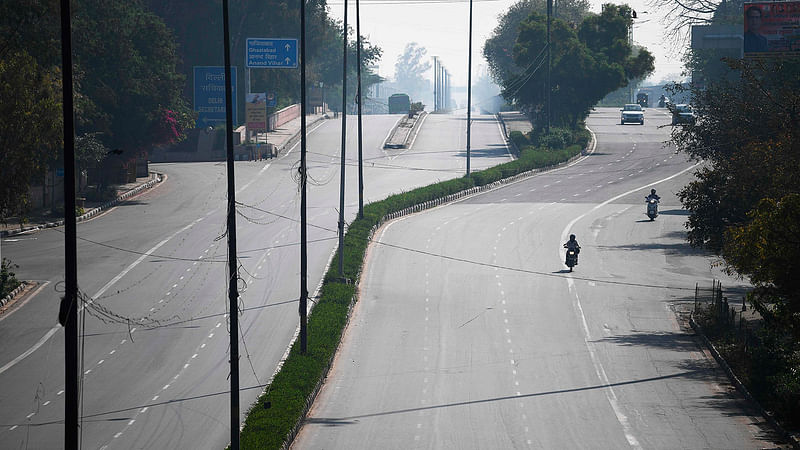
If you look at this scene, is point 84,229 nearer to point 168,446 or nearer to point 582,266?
point 582,266

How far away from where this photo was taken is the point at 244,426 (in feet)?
79.8

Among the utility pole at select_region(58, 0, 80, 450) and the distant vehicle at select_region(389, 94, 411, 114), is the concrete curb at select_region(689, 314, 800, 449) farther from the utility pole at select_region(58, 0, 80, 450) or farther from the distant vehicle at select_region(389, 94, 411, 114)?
the distant vehicle at select_region(389, 94, 411, 114)

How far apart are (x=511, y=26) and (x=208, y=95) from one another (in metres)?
82.0

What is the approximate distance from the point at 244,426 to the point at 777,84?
104 ft

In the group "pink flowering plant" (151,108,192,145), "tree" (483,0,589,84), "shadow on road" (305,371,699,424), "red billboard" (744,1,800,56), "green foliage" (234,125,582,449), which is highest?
"tree" (483,0,589,84)

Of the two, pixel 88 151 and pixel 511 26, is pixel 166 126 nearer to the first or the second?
pixel 88 151

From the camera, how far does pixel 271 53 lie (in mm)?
89062

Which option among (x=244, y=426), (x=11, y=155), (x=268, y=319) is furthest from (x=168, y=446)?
(x=11, y=155)

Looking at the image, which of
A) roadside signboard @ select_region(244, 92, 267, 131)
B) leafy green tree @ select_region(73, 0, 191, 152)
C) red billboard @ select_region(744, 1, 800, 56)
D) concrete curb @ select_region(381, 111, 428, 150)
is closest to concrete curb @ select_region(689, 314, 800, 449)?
red billboard @ select_region(744, 1, 800, 56)

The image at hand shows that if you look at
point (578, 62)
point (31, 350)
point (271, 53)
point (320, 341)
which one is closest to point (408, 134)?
point (578, 62)

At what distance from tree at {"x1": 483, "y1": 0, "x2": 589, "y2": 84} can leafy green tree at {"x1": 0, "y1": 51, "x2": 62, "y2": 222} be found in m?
119

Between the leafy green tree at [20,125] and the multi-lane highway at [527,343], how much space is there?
534 inches

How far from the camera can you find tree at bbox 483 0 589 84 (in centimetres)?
15300

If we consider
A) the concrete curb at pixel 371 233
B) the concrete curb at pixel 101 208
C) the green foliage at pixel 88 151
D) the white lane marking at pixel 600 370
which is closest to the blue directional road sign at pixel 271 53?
the concrete curb at pixel 101 208
